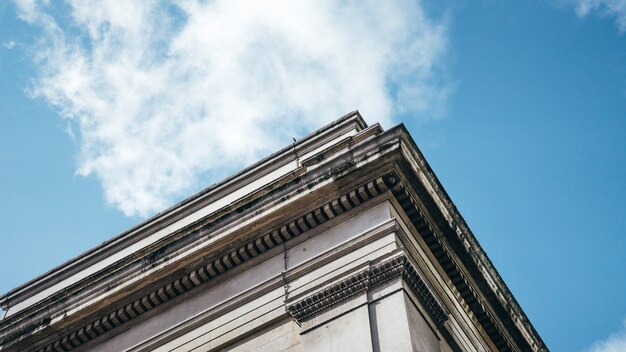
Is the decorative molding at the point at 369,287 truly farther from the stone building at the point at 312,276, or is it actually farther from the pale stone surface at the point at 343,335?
the pale stone surface at the point at 343,335

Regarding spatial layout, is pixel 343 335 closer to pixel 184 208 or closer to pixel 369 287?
pixel 369 287

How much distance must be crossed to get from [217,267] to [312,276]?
128 inches

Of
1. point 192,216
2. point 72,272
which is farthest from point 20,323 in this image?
point 192,216

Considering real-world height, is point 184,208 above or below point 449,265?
above

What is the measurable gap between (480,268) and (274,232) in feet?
20.5

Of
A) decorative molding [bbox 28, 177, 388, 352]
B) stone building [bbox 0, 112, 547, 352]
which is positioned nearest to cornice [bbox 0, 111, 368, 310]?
stone building [bbox 0, 112, 547, 352]

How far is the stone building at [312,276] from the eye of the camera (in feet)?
62.1

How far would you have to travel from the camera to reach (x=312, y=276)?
20.1m

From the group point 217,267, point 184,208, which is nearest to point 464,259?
point 217,267

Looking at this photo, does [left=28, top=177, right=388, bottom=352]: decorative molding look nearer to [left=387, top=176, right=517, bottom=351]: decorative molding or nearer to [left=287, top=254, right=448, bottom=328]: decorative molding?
[left=387, top=176, right=517, bottom=351]: decorative molding

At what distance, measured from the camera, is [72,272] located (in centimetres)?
2777

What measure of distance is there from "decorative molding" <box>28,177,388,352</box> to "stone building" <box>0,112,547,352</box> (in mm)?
32

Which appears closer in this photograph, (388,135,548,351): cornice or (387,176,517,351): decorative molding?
(387,176,517,351): decorative molding

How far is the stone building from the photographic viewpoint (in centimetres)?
1892
